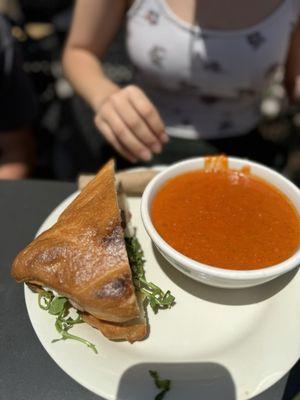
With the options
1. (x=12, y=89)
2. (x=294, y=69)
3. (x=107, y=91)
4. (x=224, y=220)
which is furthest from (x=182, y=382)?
(x=12, y=89)

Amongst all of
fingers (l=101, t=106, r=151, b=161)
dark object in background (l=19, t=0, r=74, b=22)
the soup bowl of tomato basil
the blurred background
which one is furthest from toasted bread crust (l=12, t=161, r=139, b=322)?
dark object in background (l=19, t=0, r=74, b=22)

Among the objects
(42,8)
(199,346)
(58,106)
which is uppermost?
(42,8)

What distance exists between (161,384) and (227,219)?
427 millimetres

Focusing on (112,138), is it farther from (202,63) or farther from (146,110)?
(202,63)

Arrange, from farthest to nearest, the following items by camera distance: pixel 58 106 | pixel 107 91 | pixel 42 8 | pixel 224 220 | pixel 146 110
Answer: pixel 58 106 → pixel 42 8 → pixel 107 91 → pixel 146 110 → pixel 224 220

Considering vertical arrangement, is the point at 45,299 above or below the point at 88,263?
below

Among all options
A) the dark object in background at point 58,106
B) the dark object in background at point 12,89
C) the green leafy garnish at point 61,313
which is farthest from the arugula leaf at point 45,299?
the dark object in background at point 12,89

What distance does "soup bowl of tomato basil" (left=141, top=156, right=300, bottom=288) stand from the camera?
3.15 feet

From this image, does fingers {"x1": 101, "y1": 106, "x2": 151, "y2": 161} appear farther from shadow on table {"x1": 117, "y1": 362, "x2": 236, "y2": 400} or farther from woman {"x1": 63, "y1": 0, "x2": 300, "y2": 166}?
shadow on table {"x1": 117, "y1": 362, "x2": 236, "y2": 400}

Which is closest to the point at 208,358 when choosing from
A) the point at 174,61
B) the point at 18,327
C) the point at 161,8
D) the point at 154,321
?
the point at 154,321

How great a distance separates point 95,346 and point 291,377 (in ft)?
1.41

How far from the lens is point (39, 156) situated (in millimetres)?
2367

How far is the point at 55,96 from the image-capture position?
8.11 feet

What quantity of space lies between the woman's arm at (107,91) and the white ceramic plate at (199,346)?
446mm
